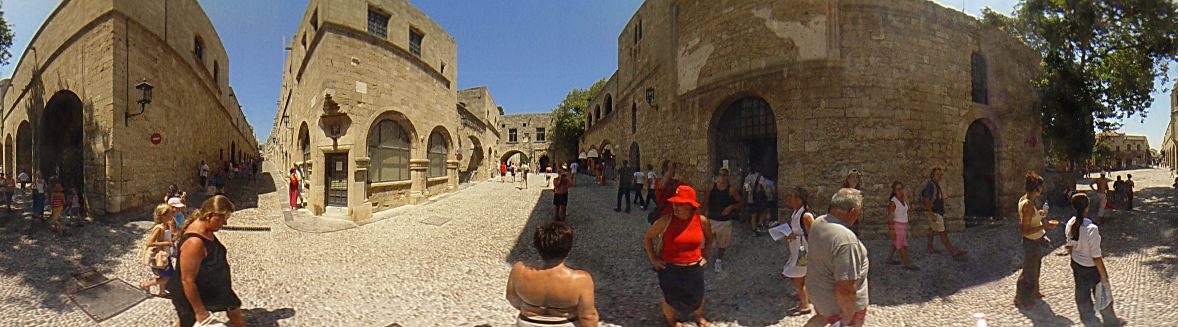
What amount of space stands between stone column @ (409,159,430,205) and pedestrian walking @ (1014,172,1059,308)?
12.1m

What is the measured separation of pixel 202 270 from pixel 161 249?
260cm

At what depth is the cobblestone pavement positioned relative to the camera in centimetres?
A: 361

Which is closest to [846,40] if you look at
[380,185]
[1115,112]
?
[1115,112]

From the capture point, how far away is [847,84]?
6.68 metres

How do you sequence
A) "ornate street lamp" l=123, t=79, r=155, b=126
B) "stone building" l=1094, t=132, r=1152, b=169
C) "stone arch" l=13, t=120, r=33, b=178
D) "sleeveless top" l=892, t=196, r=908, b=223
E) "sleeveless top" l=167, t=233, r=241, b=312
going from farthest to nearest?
"stone building" l=1094, t=132, r=1152, b=169, "stone arch" l=13, t=120, r=33, b=178, "ornate street lamp" l=123, t=79, r=155, b=126, "sleeveless top" l=892, t=196, r=908, b=223, "sleeveless top" l=167, t=233, r=241, b=312

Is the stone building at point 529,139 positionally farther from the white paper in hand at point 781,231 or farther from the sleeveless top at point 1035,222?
the sleeveless top at point 1035,222

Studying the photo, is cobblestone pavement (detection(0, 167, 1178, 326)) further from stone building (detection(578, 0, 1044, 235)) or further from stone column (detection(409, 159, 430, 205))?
stone column (detection(409, 159, 430, 205))

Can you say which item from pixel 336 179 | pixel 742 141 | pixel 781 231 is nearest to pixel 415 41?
pixel 336 179

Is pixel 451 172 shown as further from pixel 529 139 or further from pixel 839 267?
pixel 529 139

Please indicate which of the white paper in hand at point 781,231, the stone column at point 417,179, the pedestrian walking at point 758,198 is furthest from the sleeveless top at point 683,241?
the stone column at point 417,179

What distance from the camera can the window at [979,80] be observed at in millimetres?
7863

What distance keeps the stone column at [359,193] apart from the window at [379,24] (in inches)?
144

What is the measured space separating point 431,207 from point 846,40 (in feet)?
34.4

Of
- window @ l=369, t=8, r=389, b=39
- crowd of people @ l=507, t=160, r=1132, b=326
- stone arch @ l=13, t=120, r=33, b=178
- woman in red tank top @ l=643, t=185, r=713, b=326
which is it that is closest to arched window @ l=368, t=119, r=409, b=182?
window @ l=369, t=8, r=389, b=39
